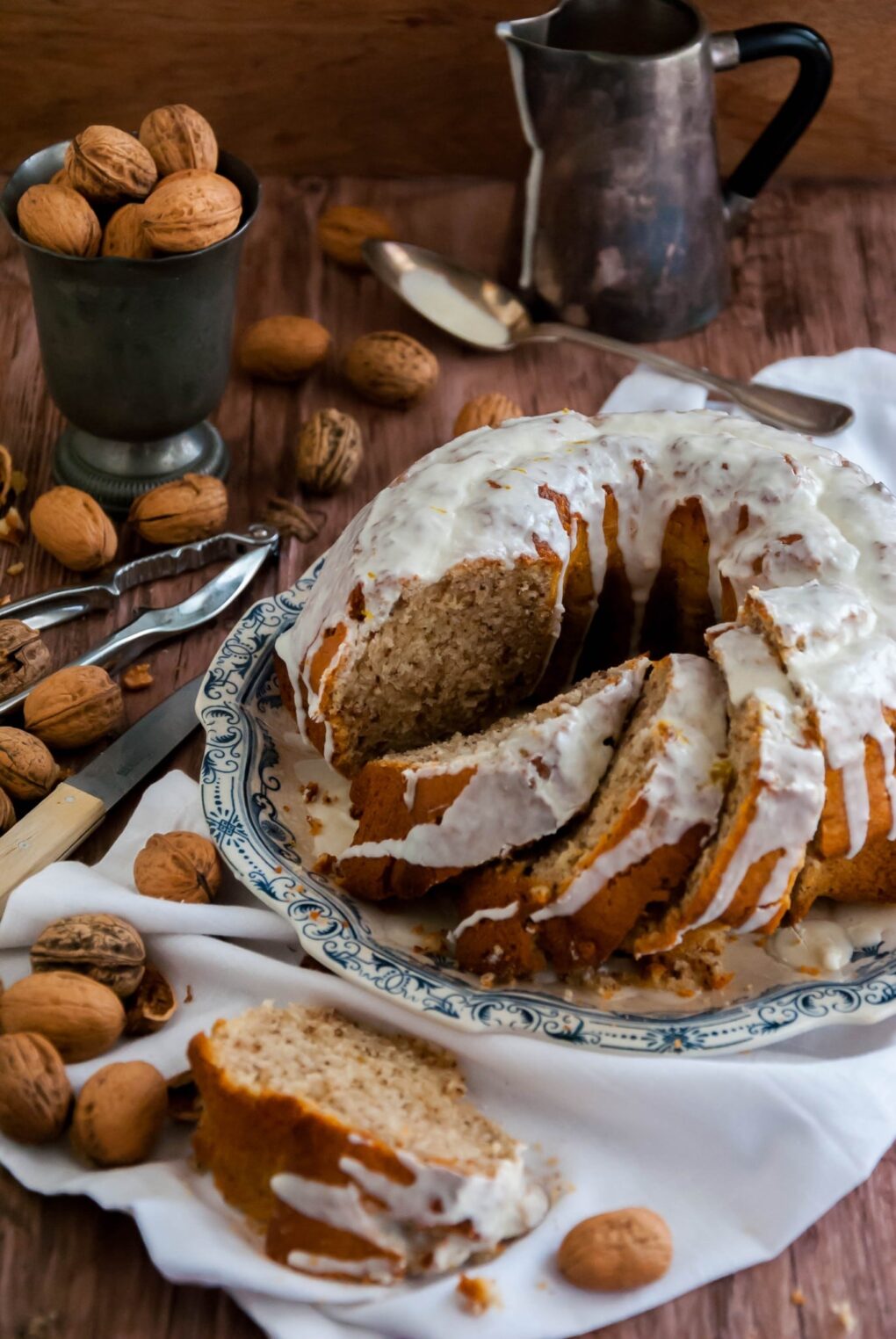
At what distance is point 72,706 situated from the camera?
236 cm

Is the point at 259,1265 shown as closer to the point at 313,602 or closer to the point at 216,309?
the point at 313,602

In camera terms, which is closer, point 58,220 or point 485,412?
point 58,220

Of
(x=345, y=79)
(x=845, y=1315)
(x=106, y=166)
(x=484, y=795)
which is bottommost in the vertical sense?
(x=845, y=1315)

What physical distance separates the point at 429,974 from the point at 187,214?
142 centimetres

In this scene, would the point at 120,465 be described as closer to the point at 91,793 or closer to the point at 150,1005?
the point at 91,793

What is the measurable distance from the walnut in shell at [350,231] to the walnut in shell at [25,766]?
1735 mm

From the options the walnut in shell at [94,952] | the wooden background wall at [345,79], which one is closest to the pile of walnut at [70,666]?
the walnut in shell at [94,952]

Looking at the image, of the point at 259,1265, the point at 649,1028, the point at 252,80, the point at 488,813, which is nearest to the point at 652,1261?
the point at 649,1028

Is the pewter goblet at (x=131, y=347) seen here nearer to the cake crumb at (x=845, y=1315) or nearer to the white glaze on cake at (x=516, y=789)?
the white glaze on cake at (x=516, y=789)

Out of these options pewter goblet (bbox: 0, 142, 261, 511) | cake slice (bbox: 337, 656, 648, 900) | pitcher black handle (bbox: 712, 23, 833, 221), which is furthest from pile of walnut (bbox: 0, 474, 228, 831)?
pitcher black handle (bbox: 712, 23, 833, 221)

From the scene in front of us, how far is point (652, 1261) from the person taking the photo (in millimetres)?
1665

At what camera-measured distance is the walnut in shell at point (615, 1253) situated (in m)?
1.64

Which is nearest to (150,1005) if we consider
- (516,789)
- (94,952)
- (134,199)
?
(94,952)

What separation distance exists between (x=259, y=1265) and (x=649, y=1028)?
1.78ft
